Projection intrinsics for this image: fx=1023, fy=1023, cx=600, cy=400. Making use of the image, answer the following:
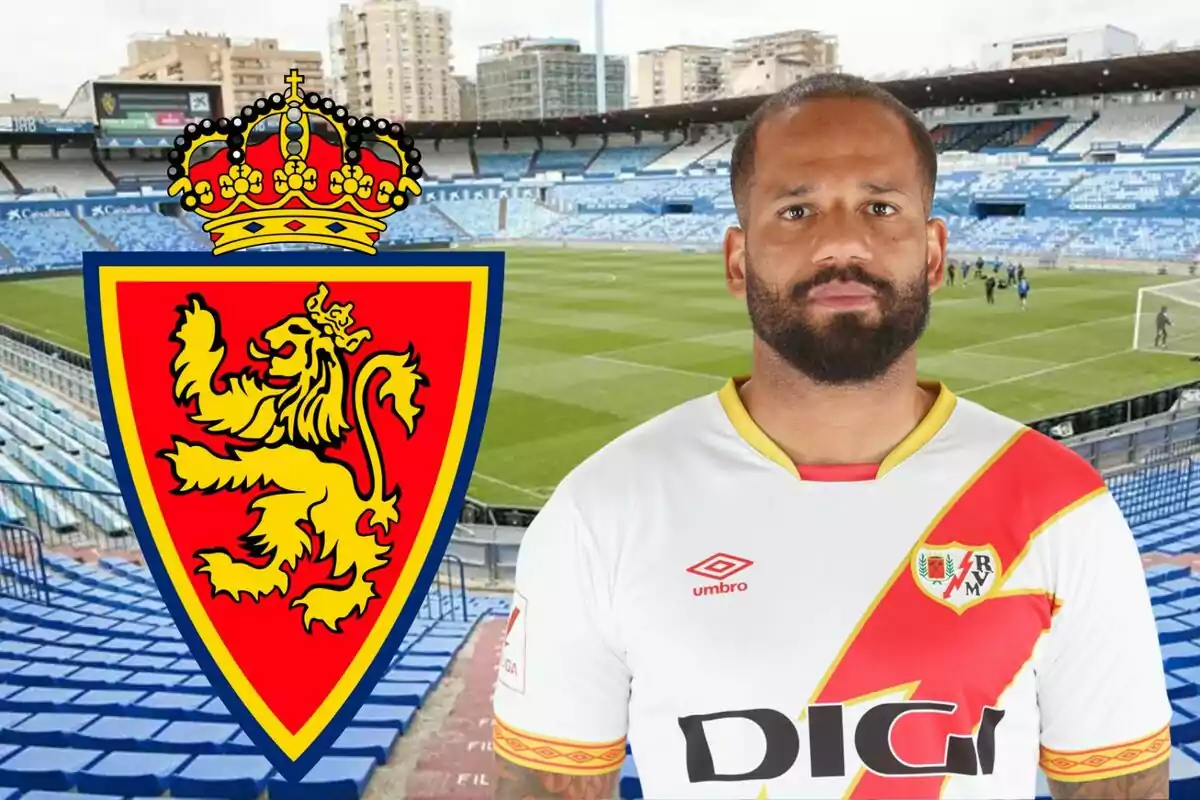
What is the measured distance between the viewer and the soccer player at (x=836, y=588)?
1.83 meters

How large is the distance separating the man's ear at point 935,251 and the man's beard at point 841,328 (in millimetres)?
75

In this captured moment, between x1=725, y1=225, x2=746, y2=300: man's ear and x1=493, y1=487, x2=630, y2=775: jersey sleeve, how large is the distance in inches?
21.2

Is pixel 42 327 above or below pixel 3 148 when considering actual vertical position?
below

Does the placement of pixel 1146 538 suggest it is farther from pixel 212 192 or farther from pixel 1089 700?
pixel 212 192

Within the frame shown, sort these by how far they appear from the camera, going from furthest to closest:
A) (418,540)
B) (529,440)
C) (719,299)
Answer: (719,299)
(529,440)
(418,540)

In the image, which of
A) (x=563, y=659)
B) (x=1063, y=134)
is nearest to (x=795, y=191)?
(x=563, y=659)

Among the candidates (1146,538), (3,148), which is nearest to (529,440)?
(1146,538)

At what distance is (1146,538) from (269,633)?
8449mm

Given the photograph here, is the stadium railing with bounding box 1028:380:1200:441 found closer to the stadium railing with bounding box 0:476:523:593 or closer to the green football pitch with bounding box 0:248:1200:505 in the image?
the green football pitch with bounding box 0:248:1200:505

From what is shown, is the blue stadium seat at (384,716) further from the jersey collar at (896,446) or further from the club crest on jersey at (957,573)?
the club crest on jersey at (957,573)

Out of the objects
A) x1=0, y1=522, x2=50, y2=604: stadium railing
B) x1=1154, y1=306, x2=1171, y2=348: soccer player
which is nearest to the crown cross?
x1=0, y1=522, x2=50, y2=604: stadium railing

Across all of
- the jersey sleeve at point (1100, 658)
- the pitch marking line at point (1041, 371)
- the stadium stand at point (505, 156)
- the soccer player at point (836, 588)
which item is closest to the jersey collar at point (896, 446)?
the soccer player at point (836, 588)

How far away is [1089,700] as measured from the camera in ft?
6.05

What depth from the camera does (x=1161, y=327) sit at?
20.4 metres
